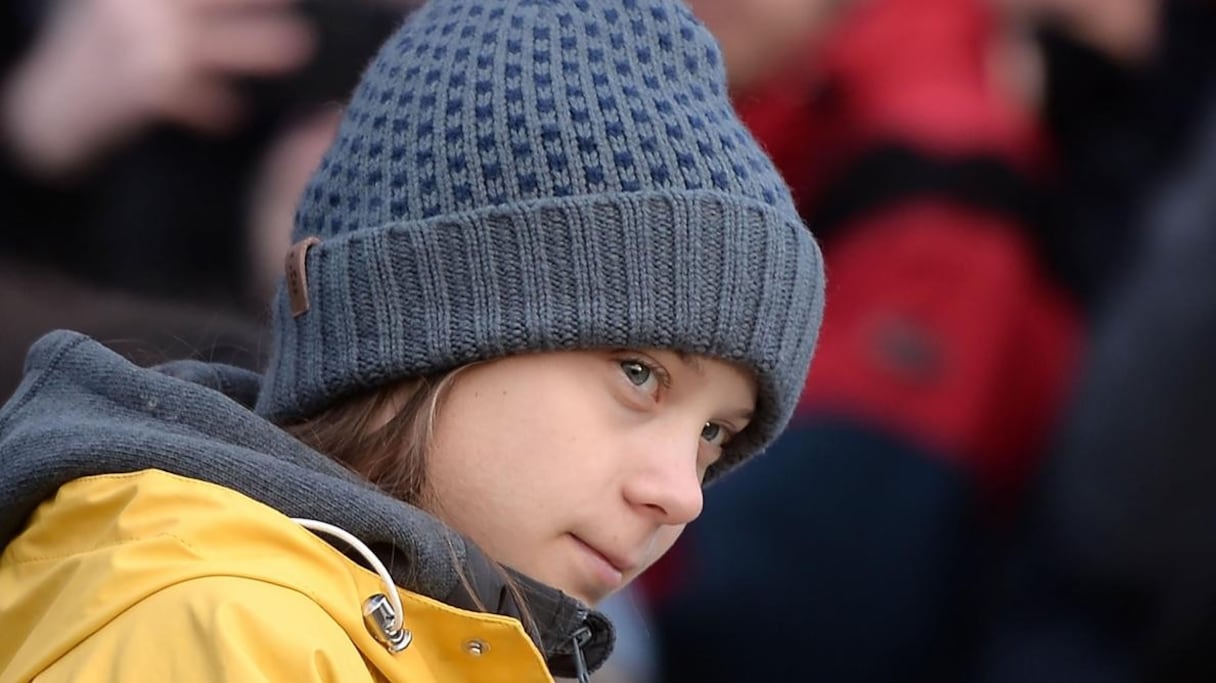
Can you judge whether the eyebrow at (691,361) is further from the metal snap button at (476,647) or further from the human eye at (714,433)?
the metal snap button at (476,647)

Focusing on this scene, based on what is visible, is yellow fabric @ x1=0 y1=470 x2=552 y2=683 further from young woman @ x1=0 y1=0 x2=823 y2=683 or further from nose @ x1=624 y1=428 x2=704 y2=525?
nose @ x1=624 y1=428 x2=704 y2=525

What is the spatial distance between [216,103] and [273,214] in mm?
249

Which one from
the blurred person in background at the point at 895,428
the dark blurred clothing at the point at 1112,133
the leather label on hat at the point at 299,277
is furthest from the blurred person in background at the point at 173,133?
the leather label on hat at the point at 299,277

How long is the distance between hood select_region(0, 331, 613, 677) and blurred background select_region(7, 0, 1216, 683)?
4.14ft

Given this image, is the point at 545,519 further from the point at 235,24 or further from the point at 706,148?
the point at 235,24

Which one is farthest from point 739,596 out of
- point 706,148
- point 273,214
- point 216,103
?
point 706,148

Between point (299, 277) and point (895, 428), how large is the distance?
5.50 feet

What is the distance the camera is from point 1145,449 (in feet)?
9.86

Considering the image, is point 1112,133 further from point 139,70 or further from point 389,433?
point 389,433

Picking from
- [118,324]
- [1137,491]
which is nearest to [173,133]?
[118,324]

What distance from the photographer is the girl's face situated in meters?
1.73

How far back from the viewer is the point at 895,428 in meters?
3.32

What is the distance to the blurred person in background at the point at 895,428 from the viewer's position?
329cm

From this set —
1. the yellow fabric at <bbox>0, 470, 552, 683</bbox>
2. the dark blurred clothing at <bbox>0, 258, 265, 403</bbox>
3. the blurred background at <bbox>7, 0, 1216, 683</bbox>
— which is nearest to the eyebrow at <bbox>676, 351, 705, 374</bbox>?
the yellow fabric at <bbox>0, 470, 552, 683</bbox>
